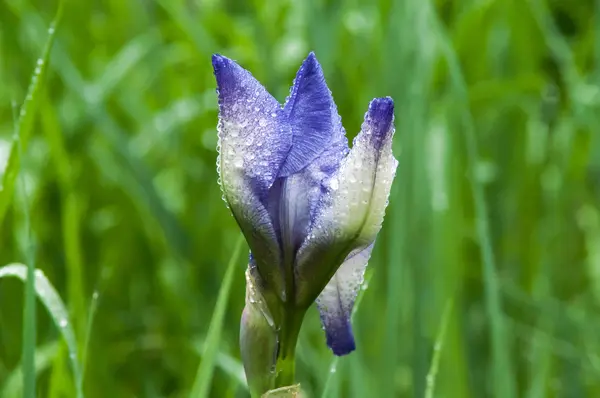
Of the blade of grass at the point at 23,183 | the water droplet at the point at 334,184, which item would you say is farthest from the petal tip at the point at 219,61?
the blade of grass at the point at 23,183

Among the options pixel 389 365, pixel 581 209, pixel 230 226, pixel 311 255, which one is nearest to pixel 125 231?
pixel 230 226

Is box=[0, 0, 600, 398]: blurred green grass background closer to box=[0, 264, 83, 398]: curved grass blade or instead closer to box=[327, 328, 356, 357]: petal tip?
box=[0, 264, 83, 398]: curved grass blade

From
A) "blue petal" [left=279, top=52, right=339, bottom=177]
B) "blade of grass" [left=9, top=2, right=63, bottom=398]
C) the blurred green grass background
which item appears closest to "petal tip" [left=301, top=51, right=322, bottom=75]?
"blue petal" [left=279, top=52, right=339, bottom=177]

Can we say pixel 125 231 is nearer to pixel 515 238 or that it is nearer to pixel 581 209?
pixel 515 238

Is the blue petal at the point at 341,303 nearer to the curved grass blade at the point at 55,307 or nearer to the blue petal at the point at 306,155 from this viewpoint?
the blue petal at the point at 306,155

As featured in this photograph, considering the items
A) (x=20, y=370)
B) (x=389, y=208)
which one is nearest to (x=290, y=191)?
(x=20, y=370)

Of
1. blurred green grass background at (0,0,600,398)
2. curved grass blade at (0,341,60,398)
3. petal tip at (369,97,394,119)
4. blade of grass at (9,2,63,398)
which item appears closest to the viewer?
petal tip at (369,97,394,119)

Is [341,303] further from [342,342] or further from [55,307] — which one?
[55,307]
